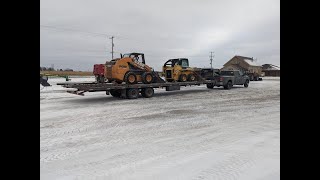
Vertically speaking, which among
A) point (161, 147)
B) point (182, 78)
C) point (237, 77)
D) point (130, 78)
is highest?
point (237, 77)

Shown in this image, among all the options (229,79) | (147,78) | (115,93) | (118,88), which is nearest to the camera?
(118,88)

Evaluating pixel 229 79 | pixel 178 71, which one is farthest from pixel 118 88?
pixel 229 79

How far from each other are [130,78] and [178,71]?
188 inches

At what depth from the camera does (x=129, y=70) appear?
1545 centimetres

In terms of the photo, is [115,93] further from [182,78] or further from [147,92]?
[182,78]

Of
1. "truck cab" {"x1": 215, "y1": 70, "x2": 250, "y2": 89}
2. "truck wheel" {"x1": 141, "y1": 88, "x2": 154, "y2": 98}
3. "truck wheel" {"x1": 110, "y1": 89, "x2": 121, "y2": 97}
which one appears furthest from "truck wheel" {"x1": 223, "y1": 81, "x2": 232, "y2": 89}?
"truck wheel" {"x1": 110, "y1": 89, "x2": 121, "y2": 97}

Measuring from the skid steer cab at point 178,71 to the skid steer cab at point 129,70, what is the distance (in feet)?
8.12

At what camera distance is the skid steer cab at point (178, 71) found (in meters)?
18.7

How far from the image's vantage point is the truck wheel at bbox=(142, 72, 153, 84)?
15.8 meters
